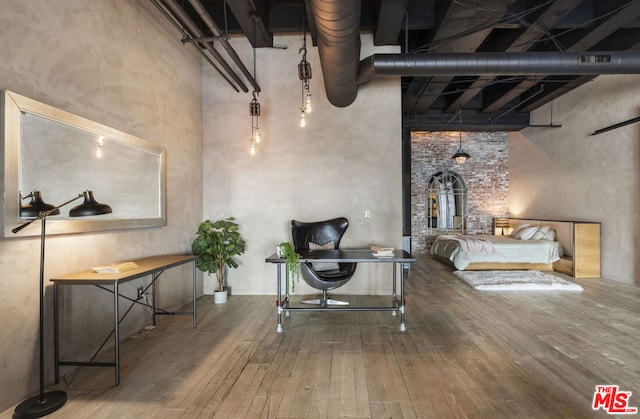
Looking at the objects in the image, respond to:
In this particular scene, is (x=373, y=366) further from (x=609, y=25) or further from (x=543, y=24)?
(x=609, y=25)

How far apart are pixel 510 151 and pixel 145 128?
9.13m

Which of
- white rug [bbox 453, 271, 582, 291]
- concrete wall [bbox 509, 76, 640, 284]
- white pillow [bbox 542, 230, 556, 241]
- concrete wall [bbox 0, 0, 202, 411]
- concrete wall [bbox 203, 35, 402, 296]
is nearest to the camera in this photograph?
concrete wall [bbox 0, 0, 202, 411]

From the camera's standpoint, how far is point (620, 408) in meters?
1.93

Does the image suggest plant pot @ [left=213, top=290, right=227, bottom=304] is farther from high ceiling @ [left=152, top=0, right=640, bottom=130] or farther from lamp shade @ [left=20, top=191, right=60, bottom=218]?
high ceiling @ [left=152, top=0, right=640, bottom=130]

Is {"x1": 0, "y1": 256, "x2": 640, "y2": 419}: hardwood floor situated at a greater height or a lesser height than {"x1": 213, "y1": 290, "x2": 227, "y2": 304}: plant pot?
lesser

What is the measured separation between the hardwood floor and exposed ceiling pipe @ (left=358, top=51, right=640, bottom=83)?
291 centimetres

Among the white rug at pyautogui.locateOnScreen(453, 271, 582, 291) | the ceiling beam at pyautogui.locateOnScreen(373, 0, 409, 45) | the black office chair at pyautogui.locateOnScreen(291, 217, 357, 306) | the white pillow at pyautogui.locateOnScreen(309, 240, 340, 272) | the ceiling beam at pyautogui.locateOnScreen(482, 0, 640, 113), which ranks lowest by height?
the white rug at pyautogui.locateOnScreen(453, 271, 582, 291)

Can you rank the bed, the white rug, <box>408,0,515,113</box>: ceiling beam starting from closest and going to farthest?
<box>408,0,515,113</box>: ceiling beam → the white rug → the bed

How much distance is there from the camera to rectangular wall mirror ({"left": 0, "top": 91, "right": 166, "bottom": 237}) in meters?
1.90

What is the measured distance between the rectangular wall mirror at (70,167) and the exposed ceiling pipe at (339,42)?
6.79ft

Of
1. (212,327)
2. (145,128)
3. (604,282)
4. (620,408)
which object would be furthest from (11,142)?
(604,282)

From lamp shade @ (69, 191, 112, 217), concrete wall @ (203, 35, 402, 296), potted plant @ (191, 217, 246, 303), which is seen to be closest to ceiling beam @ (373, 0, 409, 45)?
concrete wall @ (203, 35, 402, 296)

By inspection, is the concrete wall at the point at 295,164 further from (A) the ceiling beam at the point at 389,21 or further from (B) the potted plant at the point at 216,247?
(B) the potted plant at the point at 216,247

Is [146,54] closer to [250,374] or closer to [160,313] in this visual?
[160,313]
